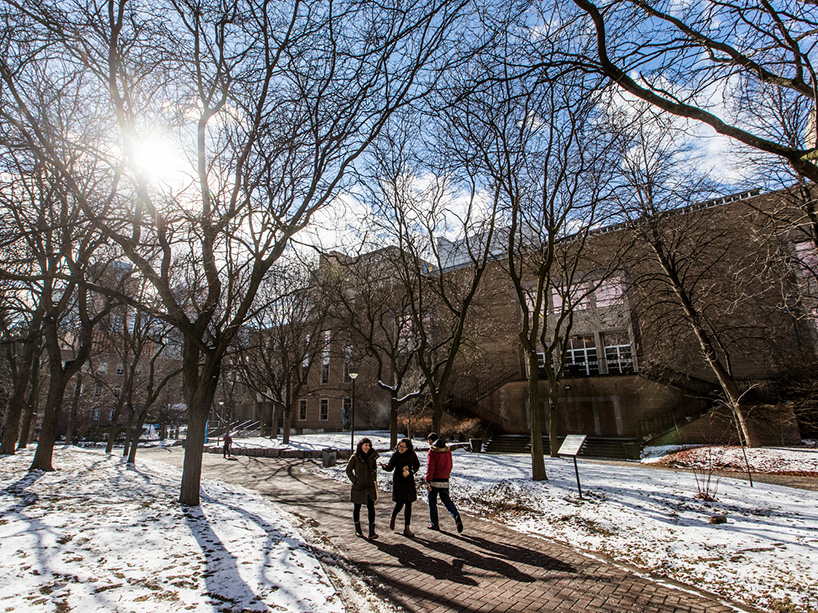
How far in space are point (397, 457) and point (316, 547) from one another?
1809 millimetres

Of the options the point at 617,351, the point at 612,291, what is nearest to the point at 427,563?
the point at 617,351

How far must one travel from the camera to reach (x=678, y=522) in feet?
22.7

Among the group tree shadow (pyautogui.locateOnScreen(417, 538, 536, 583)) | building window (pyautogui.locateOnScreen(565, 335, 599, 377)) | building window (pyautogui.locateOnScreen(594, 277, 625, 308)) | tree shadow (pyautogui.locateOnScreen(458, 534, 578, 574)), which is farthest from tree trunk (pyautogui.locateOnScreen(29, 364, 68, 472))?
building window (pyautogui.locateOnScreen(565, 335, 599, 377))

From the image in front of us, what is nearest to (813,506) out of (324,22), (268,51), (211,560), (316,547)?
(316,547)

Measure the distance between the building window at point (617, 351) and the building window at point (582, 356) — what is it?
83cm

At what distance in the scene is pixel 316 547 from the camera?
6.23 m

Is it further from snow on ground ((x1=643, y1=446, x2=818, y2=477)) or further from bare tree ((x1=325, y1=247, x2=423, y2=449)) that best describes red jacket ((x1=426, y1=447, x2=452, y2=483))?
snow on ground ((x1=643, y1=446, x2=818, y2=477))

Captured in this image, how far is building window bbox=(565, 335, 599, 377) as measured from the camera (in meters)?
28.4

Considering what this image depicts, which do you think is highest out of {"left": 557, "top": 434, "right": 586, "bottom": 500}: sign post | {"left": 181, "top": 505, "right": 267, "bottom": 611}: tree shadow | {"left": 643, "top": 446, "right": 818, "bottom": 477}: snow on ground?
{"left": 557, "top": 434, "right": 586, "bottom": 500}: sign post

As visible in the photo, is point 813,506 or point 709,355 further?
point 709,355

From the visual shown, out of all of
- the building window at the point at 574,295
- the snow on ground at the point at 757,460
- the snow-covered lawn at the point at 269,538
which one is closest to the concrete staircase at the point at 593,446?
the snow on ground at the point at 757,460

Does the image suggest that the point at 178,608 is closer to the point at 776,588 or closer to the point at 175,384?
the point at 776,588

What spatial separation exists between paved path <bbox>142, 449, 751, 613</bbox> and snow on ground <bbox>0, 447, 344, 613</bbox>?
816 millimetres

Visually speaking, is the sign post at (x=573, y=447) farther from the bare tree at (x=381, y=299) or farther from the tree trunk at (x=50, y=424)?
the tree trunk at (x=50, y=424)
